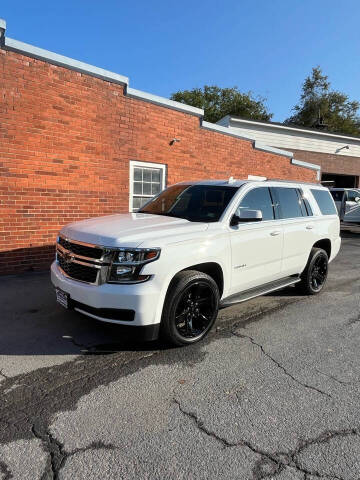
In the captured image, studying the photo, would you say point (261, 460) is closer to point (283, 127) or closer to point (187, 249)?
point (187, 249)

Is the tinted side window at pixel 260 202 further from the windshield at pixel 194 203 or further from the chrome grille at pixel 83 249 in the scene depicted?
the chrome grille at pixel 83 249

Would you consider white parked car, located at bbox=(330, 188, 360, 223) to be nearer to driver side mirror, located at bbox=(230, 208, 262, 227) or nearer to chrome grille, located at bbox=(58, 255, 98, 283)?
Result: driver side mirror, located at bbox=(230, 208, 262, 227)

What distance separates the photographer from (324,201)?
6277mm

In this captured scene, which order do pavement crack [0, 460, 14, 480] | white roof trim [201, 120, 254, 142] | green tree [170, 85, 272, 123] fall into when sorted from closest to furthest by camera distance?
pavement crack [0, 460, 14, 480]
white roof trim [201, 120, 254, 142]
green tree [170, 85, 272, 123]

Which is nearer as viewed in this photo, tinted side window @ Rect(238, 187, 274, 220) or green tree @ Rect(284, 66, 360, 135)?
tinted side window @ Rect(238, 187, 274, 220)

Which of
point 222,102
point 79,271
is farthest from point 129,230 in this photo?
point 222,102

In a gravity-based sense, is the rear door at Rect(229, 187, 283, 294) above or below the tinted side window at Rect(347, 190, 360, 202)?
below

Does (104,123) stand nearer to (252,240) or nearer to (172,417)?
(252,240)

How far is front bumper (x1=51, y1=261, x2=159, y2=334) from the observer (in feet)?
10.8

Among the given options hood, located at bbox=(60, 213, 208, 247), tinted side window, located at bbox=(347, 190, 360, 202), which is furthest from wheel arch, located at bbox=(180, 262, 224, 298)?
tinted side window, located at bbox=(347, 190, 360, 202)

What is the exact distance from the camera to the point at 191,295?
3.81 meters

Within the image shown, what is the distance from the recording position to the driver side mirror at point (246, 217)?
417 centimetres

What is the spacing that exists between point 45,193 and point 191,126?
448cm

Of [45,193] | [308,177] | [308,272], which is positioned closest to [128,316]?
[308,272]
